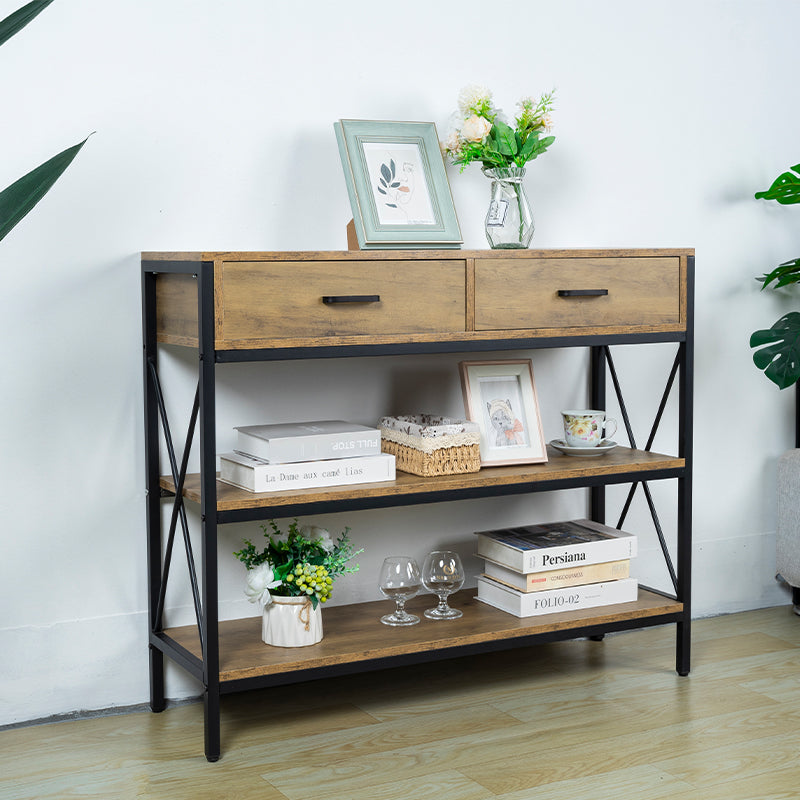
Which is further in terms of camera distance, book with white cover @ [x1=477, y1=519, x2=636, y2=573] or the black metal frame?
book with white cover @ [x1=477, y1=519, x2=636, y2=573]

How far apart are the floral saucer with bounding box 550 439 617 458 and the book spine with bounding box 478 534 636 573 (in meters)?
0.21

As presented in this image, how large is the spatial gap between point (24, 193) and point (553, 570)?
1577 millimetres

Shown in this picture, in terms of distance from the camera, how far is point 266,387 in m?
2.40

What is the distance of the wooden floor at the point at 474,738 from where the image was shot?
1.90 metres


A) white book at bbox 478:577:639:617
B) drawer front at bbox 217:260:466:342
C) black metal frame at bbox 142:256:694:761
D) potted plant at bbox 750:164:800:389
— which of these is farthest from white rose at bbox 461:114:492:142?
white book at bbox 478:577:639:617

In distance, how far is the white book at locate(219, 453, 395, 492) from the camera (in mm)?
2049

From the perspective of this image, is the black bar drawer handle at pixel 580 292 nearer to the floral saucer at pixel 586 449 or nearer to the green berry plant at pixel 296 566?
the floral saucer at pixel 586 449

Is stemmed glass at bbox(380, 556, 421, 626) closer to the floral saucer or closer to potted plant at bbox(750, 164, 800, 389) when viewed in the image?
the floral saucer

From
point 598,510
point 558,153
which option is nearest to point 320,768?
point 598,510

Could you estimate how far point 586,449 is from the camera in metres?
2.48

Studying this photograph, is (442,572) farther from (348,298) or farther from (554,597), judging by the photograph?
(348,298)

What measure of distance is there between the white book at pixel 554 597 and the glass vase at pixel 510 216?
30.8 inches

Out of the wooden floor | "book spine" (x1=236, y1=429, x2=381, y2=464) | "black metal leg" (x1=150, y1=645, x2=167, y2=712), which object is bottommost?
the wooden floor

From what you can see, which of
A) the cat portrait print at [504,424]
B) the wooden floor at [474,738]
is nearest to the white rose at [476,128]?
the cat portrait print at [504,424]
